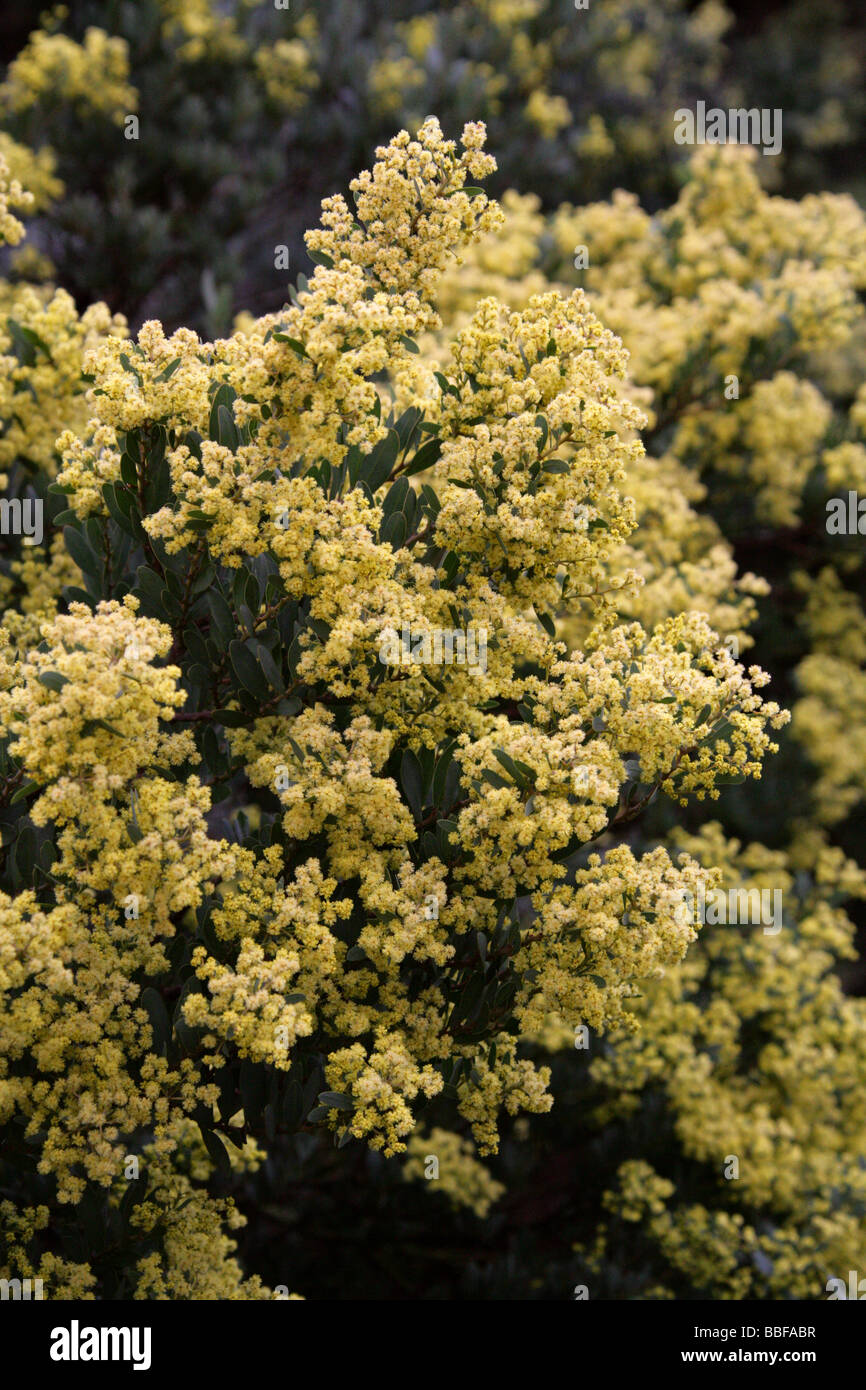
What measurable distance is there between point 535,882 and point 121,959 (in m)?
1.38

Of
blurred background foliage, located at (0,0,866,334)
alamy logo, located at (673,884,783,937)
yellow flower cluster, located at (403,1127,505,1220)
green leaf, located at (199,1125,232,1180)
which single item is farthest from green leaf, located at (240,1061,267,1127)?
blurred background foliage, located at (0,0,866,334)

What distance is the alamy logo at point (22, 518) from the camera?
5250 millimetres

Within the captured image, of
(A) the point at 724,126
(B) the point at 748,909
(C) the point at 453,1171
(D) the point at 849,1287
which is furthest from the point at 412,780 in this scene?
(A) the point at 724,126

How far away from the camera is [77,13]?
9820 millimetres

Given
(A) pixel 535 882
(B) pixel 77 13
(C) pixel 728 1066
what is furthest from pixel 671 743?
(B) pixel 77 13

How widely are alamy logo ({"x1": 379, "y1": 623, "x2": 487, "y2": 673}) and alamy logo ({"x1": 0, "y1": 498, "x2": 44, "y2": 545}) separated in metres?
2.24

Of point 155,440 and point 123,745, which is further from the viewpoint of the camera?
point 155,440

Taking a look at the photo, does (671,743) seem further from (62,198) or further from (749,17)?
(749,17)

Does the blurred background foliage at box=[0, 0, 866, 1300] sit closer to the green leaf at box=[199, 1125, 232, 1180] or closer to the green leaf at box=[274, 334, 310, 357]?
the green leaf at box=[199, 1125, 232, 1180]

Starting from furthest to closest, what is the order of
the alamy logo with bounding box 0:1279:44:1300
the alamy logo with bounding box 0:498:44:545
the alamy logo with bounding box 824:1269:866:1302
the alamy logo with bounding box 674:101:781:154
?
the alamy logo with bounding box 674:101:781:154, the alamy logo with bounding box 824:1269:866:1302, the alamy logo with bounding box 0:498:44:545, the alamy logo with bounding box 0:1279:44:1300

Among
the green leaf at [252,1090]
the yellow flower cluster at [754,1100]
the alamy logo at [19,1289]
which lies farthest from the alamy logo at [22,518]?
the yellow flower cluster at [754,1100]
